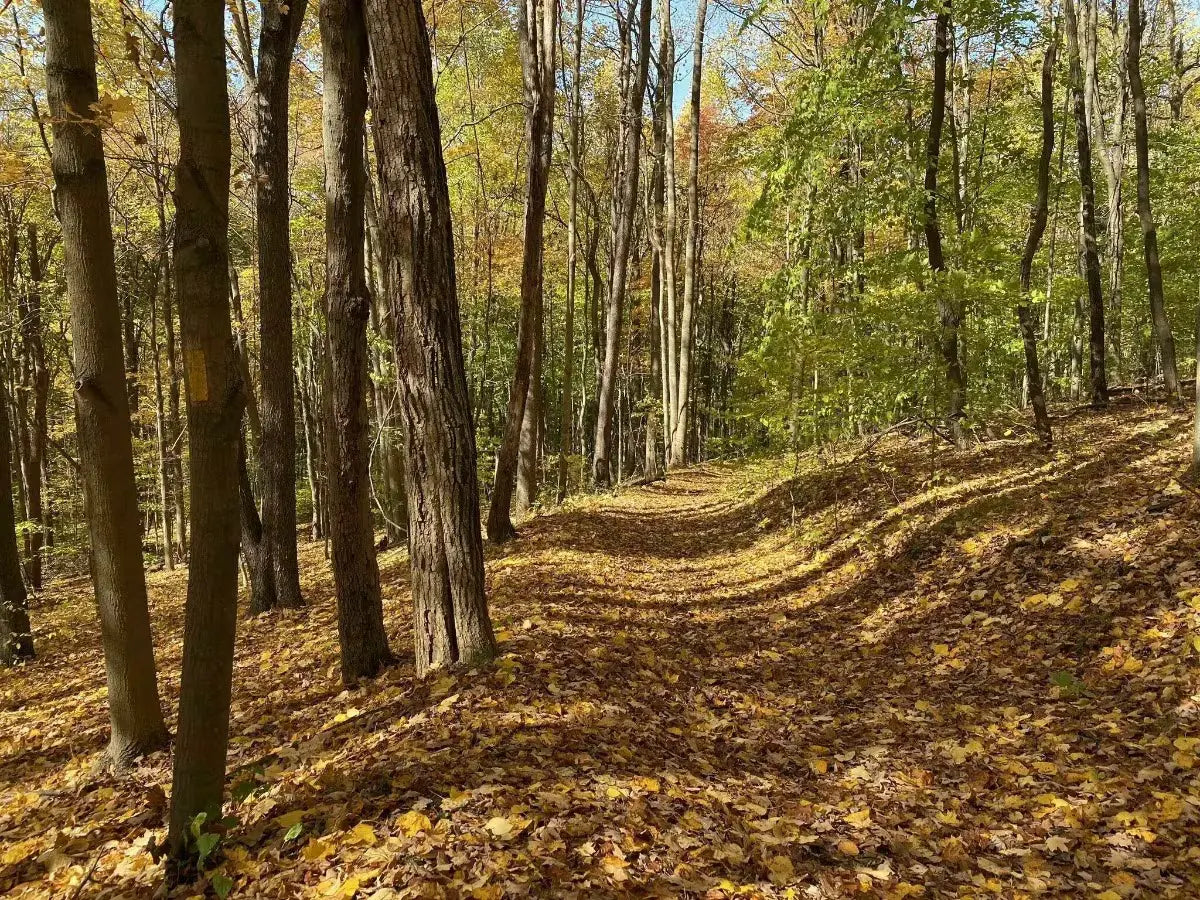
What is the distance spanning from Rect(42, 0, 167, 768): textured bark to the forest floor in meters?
1.10

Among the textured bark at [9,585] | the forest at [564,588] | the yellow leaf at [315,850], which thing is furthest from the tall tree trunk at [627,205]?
the yellow leaf at [315,850]

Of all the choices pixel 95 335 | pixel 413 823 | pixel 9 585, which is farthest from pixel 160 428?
pixel 413 823

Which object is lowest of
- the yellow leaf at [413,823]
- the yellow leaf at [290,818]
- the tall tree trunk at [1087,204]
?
the yellow leaf at [290,818]

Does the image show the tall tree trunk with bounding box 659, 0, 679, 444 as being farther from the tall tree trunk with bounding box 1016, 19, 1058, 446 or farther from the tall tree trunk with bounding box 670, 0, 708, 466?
the tall tree trunk with bounding box 1016, 19, 1058, 446

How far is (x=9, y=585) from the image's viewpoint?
823 cm

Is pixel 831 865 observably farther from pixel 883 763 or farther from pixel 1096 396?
pixel 1096 396

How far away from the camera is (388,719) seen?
4.46m

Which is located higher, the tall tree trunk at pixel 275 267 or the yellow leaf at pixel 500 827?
the tall tree trunk at pixel 275 267

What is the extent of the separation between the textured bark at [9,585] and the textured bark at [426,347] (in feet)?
20.6

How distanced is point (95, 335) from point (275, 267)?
389 centimetres

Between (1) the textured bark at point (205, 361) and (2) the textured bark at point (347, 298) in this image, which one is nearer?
(1) the textured bark at point (205, 361)

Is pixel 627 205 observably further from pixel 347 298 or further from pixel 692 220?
pixel 347 298

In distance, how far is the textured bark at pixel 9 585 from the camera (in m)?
8.16

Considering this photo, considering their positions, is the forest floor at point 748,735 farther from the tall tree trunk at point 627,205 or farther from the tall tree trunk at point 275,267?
the tall tree trunk at point 627,205
